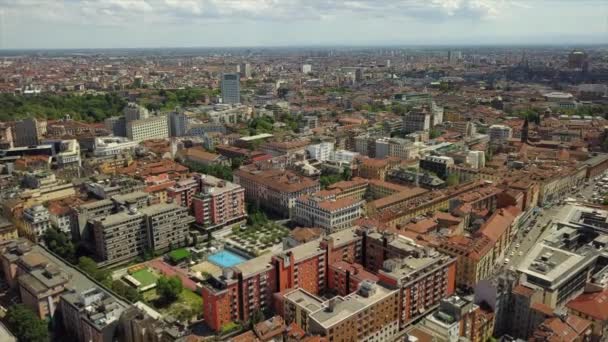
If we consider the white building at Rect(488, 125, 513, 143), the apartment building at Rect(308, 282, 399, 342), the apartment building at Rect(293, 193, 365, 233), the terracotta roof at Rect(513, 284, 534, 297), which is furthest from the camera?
the white building at Rect(488, 125, 513, 143)

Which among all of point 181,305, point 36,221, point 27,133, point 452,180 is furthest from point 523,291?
point 27,133

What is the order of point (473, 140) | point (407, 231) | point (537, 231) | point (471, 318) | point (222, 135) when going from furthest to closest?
1. point (222, 135)
2. point (473, 140)
3. point (537, 231)
4. point (407, 231)
5. point (471, 318)

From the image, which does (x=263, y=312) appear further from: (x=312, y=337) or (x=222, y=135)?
(x=222, y=135)

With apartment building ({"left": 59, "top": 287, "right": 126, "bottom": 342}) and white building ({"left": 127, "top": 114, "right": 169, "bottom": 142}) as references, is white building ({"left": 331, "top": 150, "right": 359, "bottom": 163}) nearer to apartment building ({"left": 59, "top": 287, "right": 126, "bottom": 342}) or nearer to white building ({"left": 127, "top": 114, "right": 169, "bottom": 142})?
white building ({"left": 127, "top": 114, "right": 169, "bottom": 142})

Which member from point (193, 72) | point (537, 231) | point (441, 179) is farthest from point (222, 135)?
point (193, 72)

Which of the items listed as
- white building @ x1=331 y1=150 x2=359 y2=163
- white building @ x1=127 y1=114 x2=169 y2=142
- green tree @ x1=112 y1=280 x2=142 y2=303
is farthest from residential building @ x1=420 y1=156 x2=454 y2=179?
white building @ x1=127 y1=114 x2=169 y2=142

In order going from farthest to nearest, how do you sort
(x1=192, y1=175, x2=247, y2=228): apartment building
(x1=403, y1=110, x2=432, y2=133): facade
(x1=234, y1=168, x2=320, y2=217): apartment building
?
(x1=403, y1=110, x2=432, y2=133): facade < (x1=234, y1=168, x2=320, y2=217): apartment building < (x1=192, y1=175, x2=247, y2=228): apartment building

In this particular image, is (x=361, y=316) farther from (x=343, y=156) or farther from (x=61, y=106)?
(x=61, y=106)

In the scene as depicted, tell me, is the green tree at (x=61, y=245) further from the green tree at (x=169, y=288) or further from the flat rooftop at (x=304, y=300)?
the flat rooftop at (x=304, y=300)
